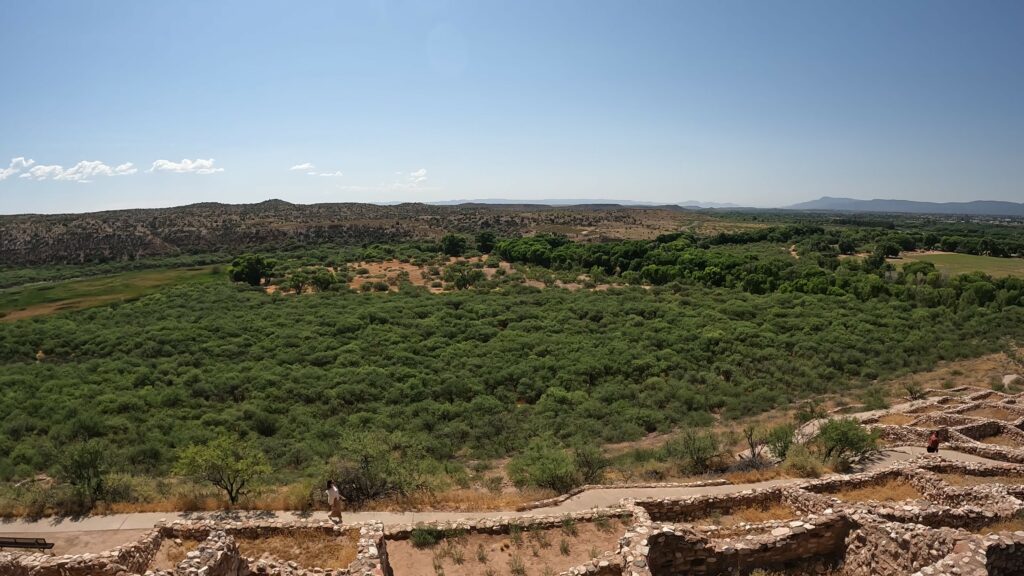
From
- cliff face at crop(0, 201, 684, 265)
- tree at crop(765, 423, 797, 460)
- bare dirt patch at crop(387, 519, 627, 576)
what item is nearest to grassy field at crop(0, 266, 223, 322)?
cliff face at crop(0, 201, 684, 265)

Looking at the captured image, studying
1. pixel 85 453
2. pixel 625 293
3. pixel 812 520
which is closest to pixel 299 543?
pixel 85 453

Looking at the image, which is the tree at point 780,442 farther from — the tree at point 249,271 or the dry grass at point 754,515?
the tree at point 249,271

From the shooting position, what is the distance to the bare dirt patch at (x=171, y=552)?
10.8 meters

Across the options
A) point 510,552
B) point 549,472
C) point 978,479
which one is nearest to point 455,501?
point 510,552

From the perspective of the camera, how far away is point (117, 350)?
33.8 meters

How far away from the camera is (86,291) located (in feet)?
196

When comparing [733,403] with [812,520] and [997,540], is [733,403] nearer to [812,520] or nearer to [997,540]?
[812,520]

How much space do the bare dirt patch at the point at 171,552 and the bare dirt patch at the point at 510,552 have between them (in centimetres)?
435

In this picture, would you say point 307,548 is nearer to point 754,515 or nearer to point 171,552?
point 171,552

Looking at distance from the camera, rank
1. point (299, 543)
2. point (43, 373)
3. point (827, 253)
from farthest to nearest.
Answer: point (827, 253)
point (43, 373)
point (299, 543)

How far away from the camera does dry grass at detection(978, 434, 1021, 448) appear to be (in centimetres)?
1866

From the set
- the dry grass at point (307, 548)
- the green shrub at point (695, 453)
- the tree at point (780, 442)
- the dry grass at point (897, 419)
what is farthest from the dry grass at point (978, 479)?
the dry grass at point (307, 548)

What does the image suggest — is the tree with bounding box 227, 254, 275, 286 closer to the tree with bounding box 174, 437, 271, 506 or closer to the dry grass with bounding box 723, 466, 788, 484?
the tree with bounding box 174, 437, 271, 506

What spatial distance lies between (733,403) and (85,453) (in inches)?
956
